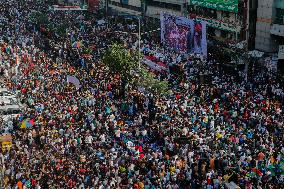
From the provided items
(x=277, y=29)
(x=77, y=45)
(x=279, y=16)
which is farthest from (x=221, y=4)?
(x=77, y=45)

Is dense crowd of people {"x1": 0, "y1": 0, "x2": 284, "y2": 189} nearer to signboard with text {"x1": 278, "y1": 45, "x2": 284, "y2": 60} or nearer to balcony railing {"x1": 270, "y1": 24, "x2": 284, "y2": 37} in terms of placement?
signboard with text {"x1": 278, "y1": 45, "x2": 284, "y2": 60}

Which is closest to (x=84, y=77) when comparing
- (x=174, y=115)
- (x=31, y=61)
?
(x=31, y=61)

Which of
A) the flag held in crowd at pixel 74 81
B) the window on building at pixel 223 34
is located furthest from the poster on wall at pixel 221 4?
the flag held in crowd at pixel 74 81

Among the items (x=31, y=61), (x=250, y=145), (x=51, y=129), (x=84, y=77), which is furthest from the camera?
(x=31, y=61)

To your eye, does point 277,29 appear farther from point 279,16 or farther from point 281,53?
point 281,53

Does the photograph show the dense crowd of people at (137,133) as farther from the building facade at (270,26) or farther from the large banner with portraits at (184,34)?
the building facade at (270,26)

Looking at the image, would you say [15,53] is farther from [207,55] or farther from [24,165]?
[24,165]

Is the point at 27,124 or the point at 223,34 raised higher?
the point at 223,34
